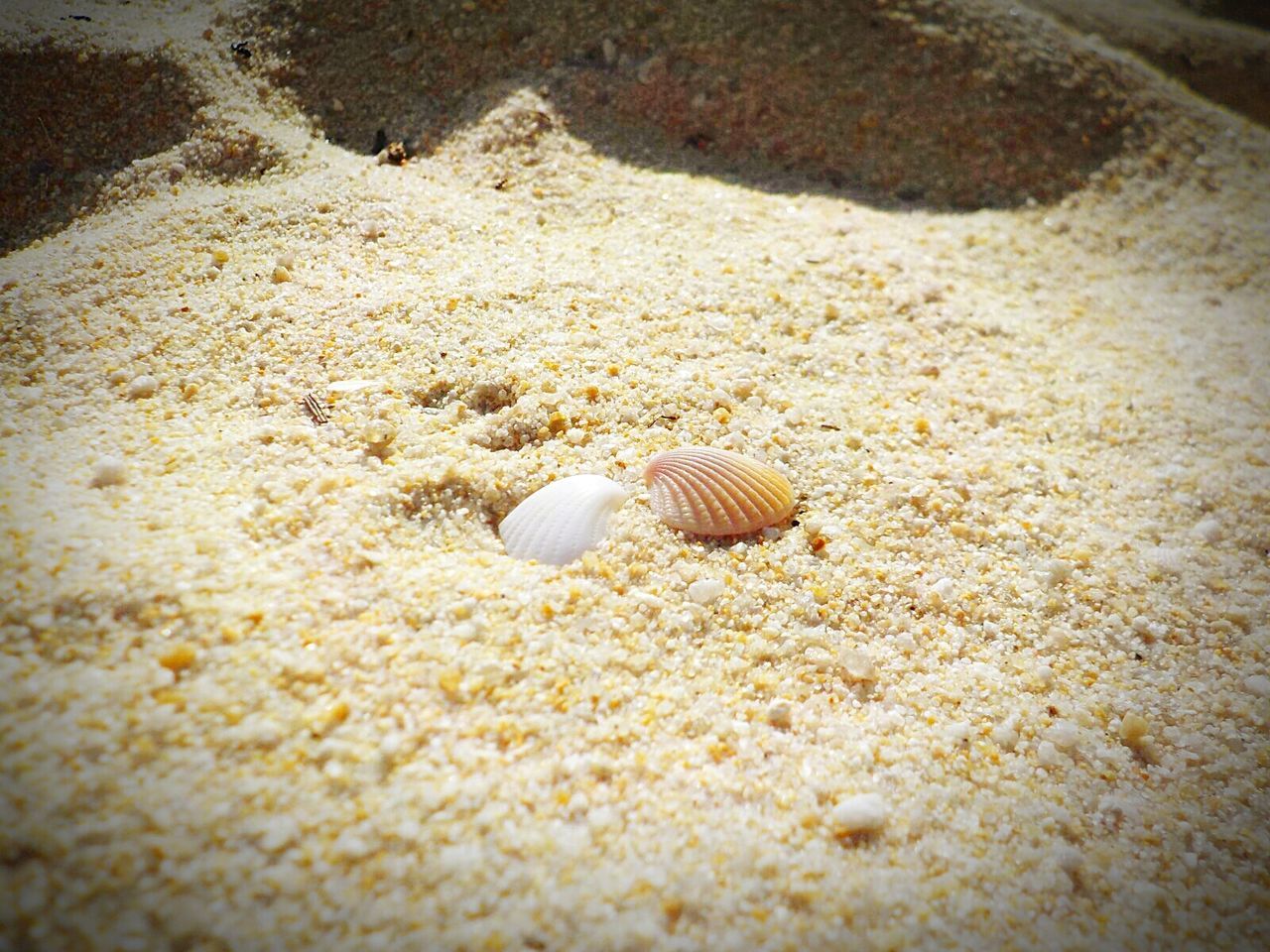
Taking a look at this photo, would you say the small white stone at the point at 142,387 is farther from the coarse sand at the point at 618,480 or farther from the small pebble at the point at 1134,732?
the small pebble at the point at 1134,732

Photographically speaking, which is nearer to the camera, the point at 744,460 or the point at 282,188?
the point at 744,460

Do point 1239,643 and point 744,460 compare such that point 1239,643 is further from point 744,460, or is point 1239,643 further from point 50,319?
point 50,319

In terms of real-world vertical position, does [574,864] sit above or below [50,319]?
below

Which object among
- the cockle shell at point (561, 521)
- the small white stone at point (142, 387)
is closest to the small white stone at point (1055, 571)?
the cockle shell at point (561, 521)

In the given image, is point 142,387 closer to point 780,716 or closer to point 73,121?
point 73,121

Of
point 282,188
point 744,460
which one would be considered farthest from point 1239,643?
point 282,188
